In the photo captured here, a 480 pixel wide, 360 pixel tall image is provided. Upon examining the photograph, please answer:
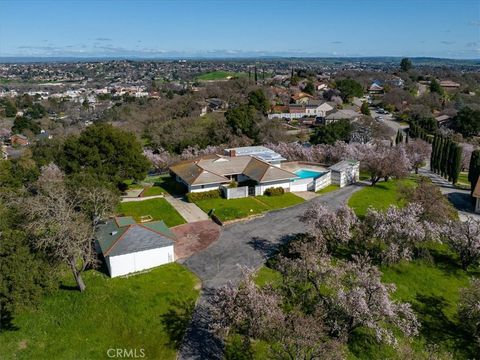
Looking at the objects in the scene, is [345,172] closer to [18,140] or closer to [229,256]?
[229,256]

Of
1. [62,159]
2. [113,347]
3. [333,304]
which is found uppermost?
[62,159]

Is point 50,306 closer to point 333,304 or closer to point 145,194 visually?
point 333,304

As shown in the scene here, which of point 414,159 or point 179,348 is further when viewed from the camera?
point 414,159

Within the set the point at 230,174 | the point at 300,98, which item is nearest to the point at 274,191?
the point at 230,174

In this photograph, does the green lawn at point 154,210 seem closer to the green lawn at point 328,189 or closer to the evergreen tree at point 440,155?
the green lawn at point 328,189

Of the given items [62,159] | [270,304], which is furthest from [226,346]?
[62,159]

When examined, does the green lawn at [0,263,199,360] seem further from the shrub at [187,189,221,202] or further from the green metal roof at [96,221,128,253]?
the shrub at [187,189,221,202]
